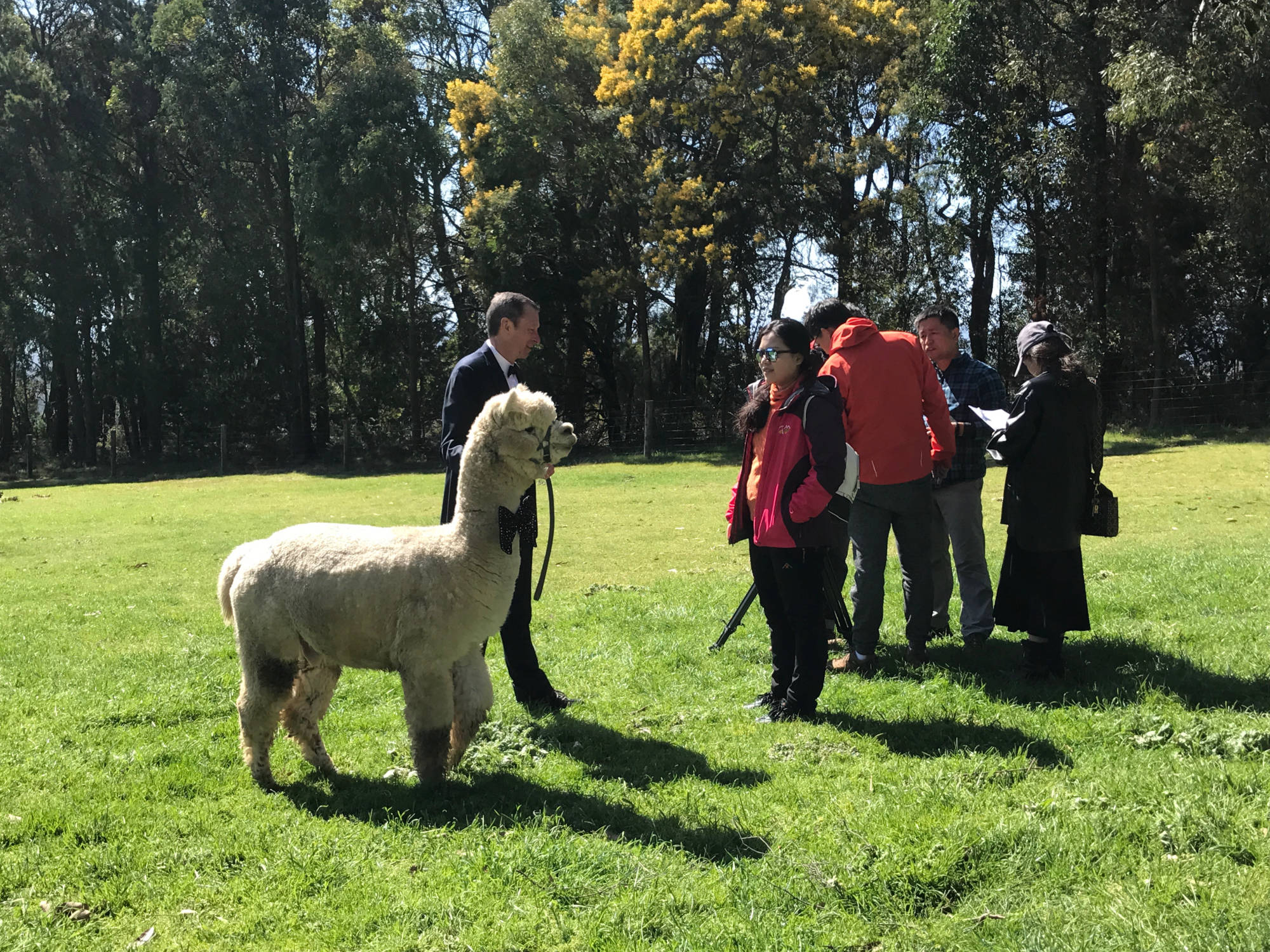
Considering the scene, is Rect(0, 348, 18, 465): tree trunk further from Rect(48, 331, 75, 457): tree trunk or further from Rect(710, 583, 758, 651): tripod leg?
Rect(710, 583, 758, 651): tripod leg

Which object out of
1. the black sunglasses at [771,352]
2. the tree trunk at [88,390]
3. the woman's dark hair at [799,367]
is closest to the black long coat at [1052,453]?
the woman's dark hair at [799,367]

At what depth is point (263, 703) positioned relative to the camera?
4.94 m

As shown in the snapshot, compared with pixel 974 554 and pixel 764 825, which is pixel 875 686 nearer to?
pixel 974 554

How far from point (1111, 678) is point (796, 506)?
2.46m

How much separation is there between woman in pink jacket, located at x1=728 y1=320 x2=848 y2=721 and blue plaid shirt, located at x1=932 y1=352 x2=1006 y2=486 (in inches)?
70.9

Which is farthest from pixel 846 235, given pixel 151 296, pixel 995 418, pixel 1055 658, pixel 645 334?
pixel 151 296

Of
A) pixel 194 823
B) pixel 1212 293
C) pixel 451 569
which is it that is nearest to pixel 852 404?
pixel 451 569

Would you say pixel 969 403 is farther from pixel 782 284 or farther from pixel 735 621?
pixel 782 284

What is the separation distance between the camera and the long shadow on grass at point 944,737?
4918 millimetres

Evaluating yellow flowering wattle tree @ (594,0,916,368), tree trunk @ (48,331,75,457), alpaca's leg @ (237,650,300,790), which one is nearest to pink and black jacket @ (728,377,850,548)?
alpaca's leg @ (237,650,300,790)

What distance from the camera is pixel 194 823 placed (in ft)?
14.5

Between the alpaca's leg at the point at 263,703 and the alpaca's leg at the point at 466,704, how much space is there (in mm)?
889

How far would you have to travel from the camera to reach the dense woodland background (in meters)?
26.2

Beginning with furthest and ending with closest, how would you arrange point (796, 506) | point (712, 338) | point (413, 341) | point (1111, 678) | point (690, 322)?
point (413, 341) → point (712, 338) → point (690, 322) → point (1111, 678) → point (796, 506)
